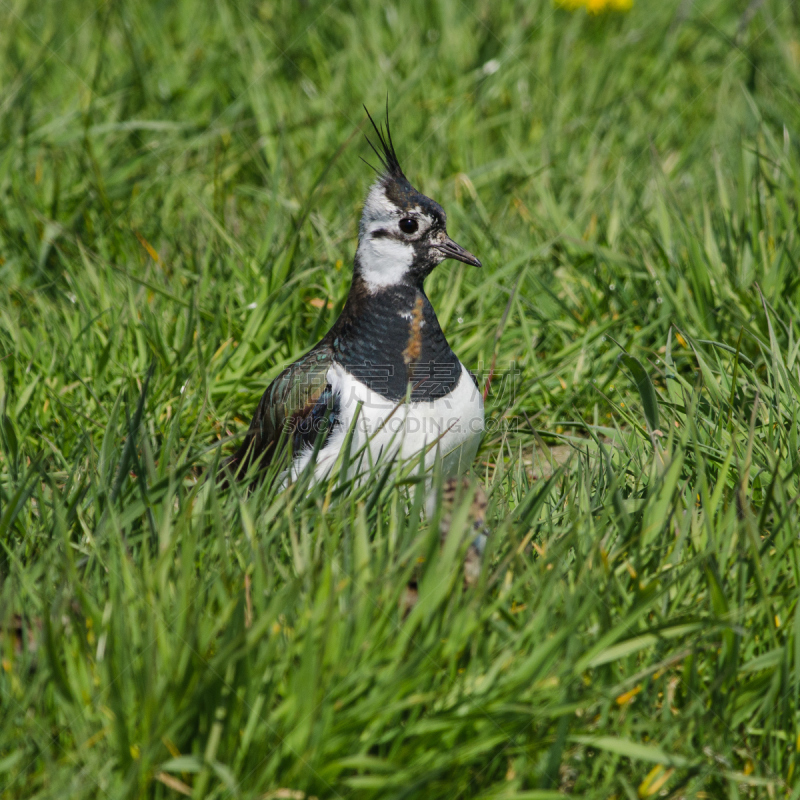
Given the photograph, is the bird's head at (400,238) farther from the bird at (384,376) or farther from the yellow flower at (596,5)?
the yellow flower at (596,5)

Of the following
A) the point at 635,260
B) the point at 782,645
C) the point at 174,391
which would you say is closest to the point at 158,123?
the point at 174,391

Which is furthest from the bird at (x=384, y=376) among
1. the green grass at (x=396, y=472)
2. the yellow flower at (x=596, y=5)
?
the yellow flower at (x=596, y=5)

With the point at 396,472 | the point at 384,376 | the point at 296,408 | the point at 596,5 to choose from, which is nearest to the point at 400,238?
the point at 384,376

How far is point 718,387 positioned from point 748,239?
1243 mm

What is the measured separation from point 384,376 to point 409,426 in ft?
0.78

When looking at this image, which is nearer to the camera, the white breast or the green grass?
the green grass

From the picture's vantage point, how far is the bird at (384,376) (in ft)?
9.43

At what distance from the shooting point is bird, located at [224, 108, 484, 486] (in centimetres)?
287

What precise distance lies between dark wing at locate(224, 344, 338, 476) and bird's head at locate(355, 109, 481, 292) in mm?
340

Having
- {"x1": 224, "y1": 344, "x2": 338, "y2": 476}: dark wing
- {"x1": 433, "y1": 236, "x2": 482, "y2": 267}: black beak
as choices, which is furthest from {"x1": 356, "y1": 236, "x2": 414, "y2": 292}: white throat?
{"x1": 224, "y1": 344, "x2": 338, "y2": 476}: dark wing

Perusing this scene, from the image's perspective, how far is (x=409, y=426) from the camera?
2863 millimetres

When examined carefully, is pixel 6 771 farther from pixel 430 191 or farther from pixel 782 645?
pixel 430 191

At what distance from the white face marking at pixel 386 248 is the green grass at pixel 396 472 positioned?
538 mm

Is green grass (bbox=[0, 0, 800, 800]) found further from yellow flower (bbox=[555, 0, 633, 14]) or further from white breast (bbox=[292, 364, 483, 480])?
white breast (bbox=[292, 364, 483, 480])
